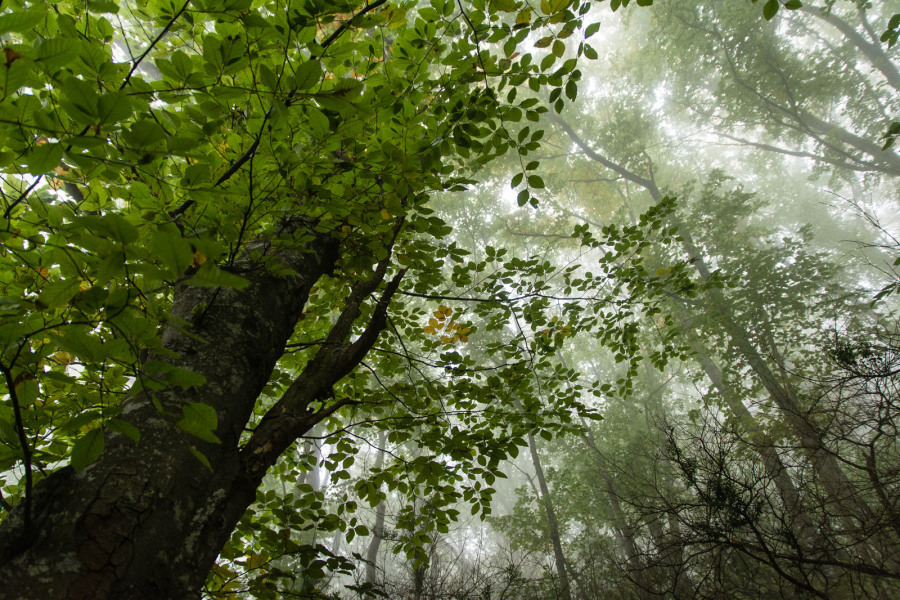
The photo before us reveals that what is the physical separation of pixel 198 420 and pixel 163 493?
0.54 m

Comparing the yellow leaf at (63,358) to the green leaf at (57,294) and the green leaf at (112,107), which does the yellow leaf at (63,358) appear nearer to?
the green leaf at (57,294)

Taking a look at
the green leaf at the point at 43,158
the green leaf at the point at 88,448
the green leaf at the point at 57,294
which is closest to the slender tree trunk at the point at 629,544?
the green leaf at the point at 88,448

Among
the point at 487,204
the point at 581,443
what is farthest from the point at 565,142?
the point at 581,443

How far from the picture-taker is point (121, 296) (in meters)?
0.67

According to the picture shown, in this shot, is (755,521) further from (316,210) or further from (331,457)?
(316,210)

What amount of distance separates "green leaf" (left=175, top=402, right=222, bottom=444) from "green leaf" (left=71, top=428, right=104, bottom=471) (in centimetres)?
14

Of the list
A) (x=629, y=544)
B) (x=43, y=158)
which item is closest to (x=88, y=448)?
(x=43, y=158)

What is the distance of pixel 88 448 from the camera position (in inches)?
27.1

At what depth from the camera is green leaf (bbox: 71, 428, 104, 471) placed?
66 cm

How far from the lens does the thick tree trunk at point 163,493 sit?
2.79 ft

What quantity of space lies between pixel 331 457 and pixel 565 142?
16306 millimetres

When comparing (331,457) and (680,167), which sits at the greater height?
(680,167)

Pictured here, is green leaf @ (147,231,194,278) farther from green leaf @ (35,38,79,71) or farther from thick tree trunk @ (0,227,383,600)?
green leaf @ (35,38,79,71)

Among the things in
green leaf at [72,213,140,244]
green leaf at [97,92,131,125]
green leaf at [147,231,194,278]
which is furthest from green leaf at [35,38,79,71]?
green leaf at [147,231,194,278]
